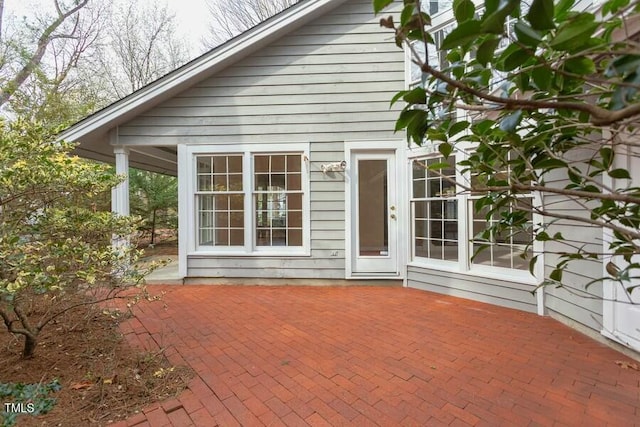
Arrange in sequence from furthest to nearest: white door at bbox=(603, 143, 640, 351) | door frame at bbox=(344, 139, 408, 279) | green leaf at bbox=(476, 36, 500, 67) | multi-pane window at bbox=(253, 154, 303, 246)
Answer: multi-pane window at bbox=(253, 154, 303, 246), door frame at bbox=(344, 139, 408, 279), white door at bbox=(603, 143, 640, 351), green leaf at bbox=(476, 36, 500, 67)

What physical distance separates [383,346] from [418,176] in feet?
9.62

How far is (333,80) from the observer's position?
515cm

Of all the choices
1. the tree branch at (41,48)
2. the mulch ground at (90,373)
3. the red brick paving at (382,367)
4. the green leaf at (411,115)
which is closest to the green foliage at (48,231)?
the mulch ground at (90,373)

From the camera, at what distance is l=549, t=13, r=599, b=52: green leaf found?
72cm

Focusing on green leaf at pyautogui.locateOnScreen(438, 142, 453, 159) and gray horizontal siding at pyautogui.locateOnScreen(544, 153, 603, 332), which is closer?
green leaf at pyautogui.locateOnScreen(438, 142, 453, 159)

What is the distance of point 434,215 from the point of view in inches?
188

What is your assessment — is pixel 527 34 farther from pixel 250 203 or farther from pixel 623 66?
pixel 250 203

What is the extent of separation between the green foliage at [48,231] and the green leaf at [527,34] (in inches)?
108

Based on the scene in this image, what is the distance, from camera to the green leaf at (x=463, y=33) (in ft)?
2.35

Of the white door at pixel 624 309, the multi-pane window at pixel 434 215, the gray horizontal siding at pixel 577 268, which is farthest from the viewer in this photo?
the multi-pane window at pixel 434 215

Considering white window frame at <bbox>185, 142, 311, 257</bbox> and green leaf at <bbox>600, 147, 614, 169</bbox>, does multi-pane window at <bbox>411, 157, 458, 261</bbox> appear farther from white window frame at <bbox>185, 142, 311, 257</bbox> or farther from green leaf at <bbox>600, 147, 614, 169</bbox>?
green leaf at <bbox>600, 147, 614, 169</bbox>

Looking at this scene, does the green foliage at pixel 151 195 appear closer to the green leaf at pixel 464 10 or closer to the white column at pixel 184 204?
the white column at pixel 184 204

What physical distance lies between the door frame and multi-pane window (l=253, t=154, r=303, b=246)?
0.84 metres

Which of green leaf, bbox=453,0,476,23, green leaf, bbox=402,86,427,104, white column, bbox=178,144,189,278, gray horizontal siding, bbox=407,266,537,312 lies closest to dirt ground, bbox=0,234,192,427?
white column, bbox=178,144,189,278
